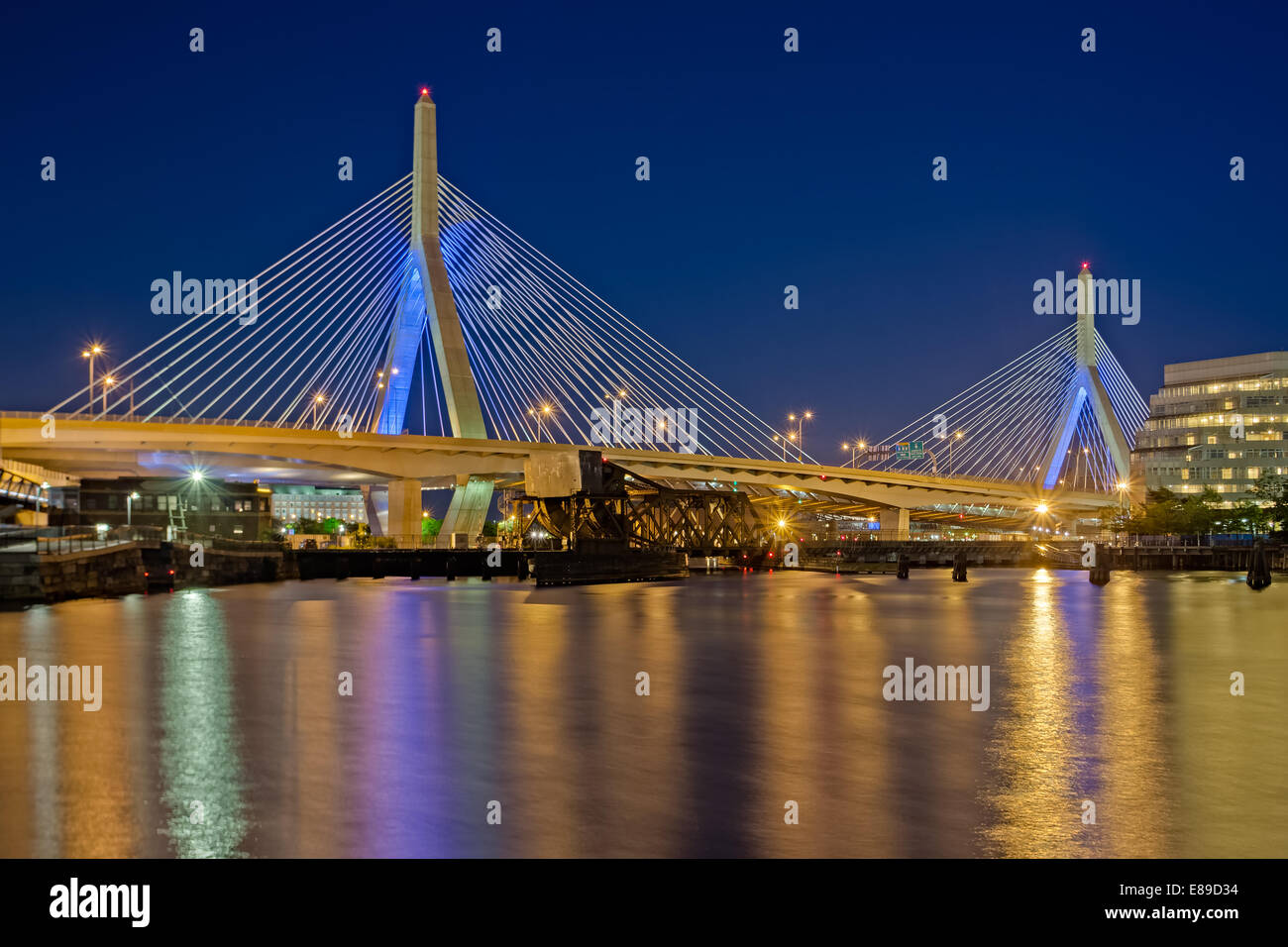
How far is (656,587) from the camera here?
61781 mm

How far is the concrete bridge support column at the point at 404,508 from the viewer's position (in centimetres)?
8132

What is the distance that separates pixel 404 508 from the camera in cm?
8231

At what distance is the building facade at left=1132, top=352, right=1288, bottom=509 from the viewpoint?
121 metres

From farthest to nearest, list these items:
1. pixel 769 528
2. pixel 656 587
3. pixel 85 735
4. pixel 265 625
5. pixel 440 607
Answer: pixel 769 528
pixel 656 587
pixel 440 607
pixel 265 625
pixel 85 735

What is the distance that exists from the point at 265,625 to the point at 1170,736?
83.6 ft

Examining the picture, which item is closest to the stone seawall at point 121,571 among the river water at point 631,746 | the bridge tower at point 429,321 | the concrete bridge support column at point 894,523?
the river water at point 631,746

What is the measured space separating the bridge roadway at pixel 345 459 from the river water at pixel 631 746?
3319cm

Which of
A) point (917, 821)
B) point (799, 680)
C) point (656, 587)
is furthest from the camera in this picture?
point (656, 587)

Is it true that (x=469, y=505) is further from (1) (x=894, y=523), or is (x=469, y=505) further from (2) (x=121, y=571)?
(1) (x=894, y=523)
